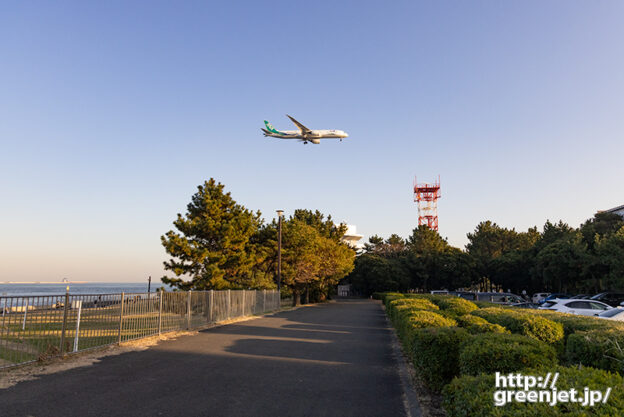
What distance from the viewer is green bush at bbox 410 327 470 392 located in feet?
22.9

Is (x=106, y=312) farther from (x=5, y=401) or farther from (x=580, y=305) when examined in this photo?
(x=580, y=305)

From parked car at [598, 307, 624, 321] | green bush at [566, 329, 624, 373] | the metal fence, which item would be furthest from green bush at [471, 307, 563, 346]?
the metal fence

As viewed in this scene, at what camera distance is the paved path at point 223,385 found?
6352 millimetres

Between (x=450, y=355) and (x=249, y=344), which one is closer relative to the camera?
(x=450, y=355)

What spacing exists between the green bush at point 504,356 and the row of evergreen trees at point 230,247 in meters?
24.3

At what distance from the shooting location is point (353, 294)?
8100 centimetres

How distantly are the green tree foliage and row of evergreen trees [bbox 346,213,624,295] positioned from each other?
29337 mm

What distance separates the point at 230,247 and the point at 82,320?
1913 centimetres

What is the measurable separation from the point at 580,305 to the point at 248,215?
23.0 meters

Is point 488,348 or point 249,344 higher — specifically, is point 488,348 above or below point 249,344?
above

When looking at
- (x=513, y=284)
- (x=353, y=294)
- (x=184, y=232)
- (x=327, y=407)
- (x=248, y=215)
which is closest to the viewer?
(x=327, y=407)

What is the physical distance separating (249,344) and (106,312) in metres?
4.38

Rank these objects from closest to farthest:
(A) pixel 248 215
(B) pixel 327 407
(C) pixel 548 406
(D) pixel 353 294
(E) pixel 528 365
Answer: (C) pixel 548 406 < (E) pixel 528 365 < (B) pixel 327 407 < (A) pixel 248 215 < (D) pixel 353 294

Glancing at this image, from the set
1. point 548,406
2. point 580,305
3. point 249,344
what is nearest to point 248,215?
point 249,344
